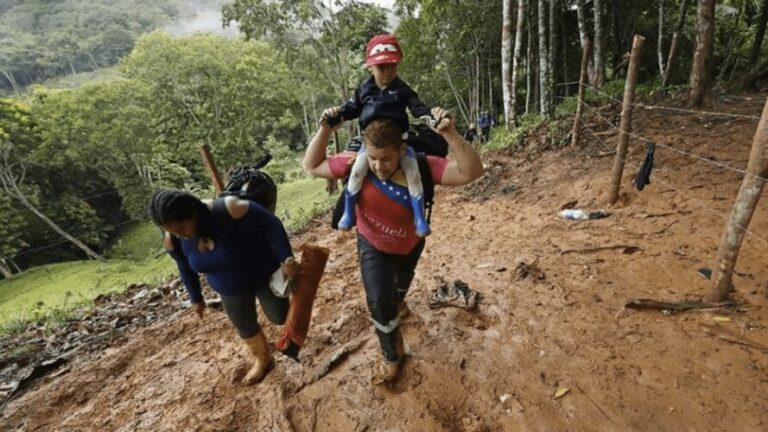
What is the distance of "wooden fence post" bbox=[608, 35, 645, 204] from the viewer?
14.2 feet

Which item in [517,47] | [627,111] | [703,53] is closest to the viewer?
[627,111]

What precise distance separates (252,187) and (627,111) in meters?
4.45

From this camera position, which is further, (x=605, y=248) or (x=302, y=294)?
(x=605, y=248)

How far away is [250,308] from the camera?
2787mm

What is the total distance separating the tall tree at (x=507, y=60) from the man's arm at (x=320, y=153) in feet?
27.9

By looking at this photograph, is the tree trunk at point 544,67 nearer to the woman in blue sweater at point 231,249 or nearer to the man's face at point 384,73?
the man's face at point 384,73

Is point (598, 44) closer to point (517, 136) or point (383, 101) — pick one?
point (517, 136)

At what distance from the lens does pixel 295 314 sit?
2719 mm

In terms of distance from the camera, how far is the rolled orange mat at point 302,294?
8.89 feet

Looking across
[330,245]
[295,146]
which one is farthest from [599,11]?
[295,146]

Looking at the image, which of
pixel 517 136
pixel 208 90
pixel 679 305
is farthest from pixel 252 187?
pixel 208 90

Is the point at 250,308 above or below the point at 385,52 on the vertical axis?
below

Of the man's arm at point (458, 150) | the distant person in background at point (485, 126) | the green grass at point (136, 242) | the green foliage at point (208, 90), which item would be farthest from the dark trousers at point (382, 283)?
the green grass at point (136, 242)

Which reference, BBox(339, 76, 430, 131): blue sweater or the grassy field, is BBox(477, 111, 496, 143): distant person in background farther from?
BBox(339, 76, 430, 131): blue sweater
